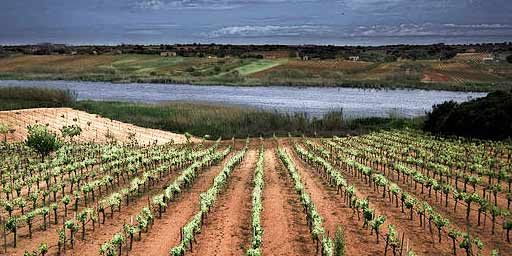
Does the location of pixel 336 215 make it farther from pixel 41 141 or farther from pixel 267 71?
pixel 267 71

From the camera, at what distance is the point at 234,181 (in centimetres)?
1950

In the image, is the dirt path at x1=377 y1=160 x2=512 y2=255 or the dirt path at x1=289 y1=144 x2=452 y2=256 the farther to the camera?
the dirt path at x1=377 y1=160 x2=512 y2=255

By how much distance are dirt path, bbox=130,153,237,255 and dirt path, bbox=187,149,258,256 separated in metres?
0.57

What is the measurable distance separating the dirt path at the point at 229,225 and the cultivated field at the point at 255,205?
0.09ft

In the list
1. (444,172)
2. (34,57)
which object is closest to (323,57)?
(34,57)

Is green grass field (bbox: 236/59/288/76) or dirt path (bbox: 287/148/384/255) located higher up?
green grass field (bbox: 236/59/288/76)

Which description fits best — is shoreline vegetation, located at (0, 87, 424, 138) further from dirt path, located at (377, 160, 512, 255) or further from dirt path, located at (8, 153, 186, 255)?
dirt path, located at (8, 153, 186, 255)

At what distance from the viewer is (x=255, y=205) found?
14102 mm

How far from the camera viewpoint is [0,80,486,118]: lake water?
53.1 metres

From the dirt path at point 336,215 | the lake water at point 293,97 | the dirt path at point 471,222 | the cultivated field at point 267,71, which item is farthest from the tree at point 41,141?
the cultivated field at point 267,71

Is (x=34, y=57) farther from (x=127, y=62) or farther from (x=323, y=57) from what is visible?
(x=323, y=57)

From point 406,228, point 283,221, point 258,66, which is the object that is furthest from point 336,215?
point 258,66

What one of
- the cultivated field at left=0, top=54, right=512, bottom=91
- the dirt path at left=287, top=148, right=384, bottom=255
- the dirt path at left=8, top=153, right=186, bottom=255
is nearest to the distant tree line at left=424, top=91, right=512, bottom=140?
the dirt path at left=287, top=148, right=384, bottom=255

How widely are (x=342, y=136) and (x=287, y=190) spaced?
18186 millimetres
